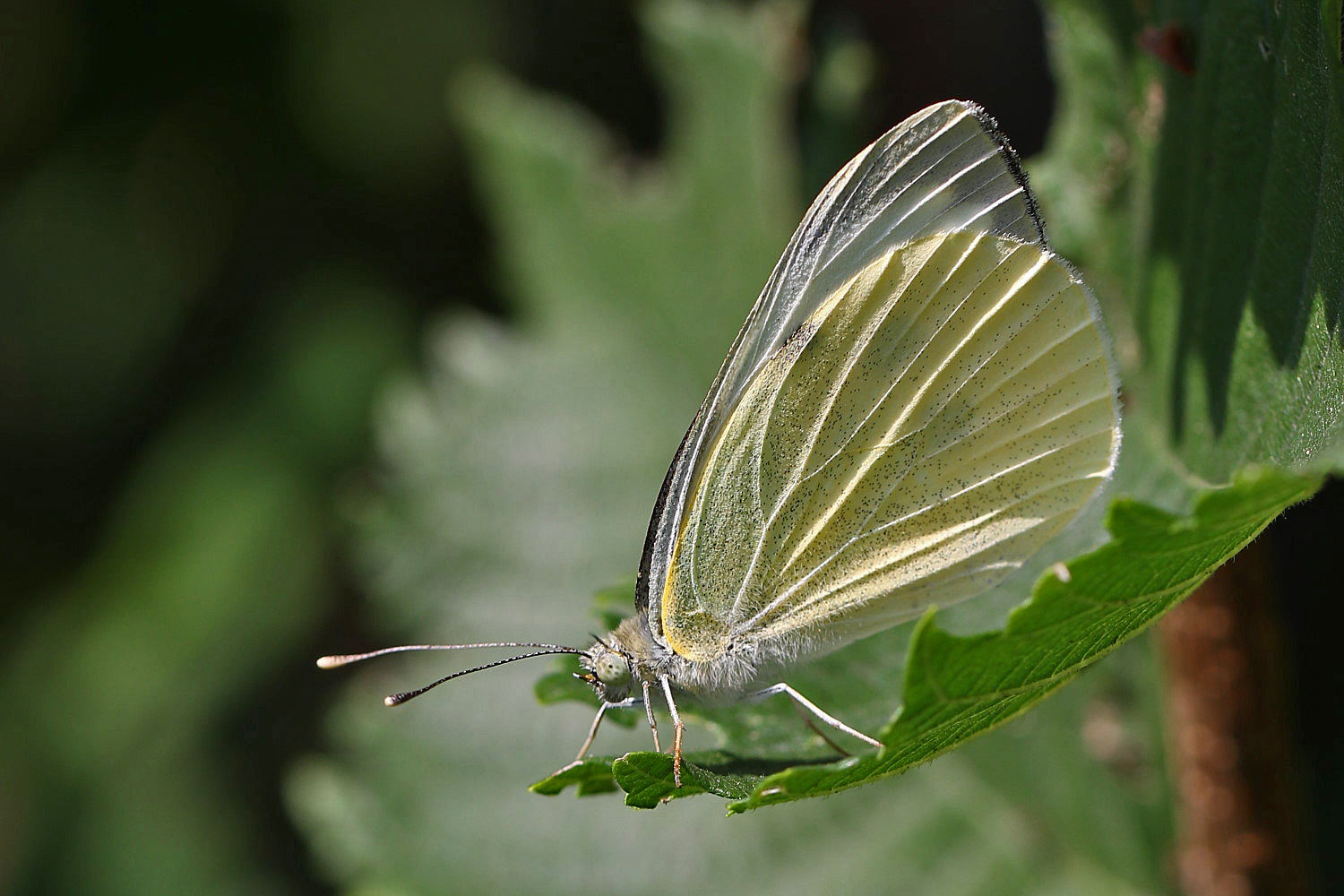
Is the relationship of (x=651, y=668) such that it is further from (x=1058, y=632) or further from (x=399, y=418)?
(x=399, y=418)

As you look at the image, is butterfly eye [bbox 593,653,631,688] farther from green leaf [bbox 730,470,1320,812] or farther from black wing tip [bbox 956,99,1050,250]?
black wing tip [bbox 956,99,1050,250]

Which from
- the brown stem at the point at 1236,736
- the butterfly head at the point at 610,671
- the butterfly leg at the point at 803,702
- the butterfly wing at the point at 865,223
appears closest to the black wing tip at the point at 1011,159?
the butterfly wing at the point at 865,223

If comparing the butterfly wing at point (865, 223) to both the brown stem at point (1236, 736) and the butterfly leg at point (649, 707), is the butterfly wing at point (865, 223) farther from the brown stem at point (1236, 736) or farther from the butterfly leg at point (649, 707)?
the brown stem at point (1236, 736)

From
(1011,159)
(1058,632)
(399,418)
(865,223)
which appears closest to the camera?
(1058,632)

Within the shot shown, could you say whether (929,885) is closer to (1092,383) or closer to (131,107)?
(1092,383)

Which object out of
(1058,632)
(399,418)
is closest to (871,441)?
(1058,632)

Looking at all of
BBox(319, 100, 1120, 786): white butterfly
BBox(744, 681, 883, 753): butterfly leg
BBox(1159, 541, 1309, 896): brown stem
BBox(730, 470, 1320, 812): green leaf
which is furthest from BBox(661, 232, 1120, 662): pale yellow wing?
BBox(730, 470, 1320, 812): green leaf

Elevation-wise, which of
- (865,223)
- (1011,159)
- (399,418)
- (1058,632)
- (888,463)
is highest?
(1011,159)
